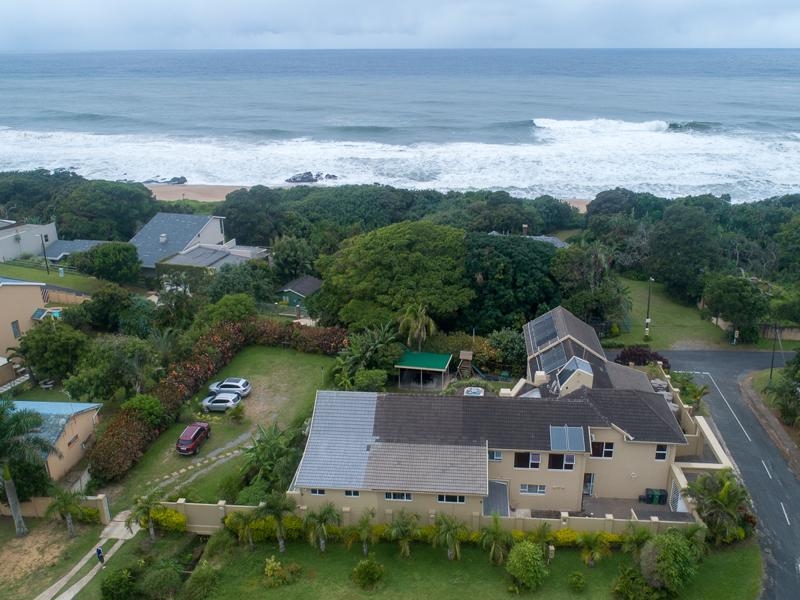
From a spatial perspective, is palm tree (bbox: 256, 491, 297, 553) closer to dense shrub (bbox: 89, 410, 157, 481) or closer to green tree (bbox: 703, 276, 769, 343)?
dense shrub (bbox: 89, 410, 157, 481)

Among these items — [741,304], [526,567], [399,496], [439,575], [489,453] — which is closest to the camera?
[526,567]

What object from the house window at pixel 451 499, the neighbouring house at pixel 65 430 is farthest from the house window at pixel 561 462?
the neighbouring house at pixel 65 430

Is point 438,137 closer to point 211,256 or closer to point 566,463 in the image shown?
point 211,256

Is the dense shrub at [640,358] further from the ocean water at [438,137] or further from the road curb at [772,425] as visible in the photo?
the ocean water at [438,137]

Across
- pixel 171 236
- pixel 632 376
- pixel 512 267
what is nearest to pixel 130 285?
pixel 171 236

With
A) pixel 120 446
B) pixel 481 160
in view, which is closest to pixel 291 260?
pixel 120 446
